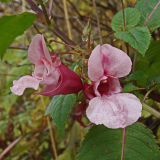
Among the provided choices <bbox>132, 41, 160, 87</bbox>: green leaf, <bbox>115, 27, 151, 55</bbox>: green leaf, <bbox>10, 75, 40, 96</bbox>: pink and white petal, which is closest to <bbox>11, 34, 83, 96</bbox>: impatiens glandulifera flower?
<bbox>10, 75, 40, 96</bbox>: pink and white petal

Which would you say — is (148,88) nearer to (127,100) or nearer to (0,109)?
(127,100)

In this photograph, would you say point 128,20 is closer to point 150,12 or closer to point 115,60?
point 150,12

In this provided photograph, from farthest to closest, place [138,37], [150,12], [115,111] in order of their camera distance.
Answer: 1. [150,12]
2. [138,37]
3. [115,111]

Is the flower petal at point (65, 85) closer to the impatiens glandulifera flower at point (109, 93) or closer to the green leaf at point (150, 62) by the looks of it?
the impatiens glandulifera flower at point (109, 93)

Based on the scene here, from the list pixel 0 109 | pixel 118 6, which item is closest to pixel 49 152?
pixel 0 109

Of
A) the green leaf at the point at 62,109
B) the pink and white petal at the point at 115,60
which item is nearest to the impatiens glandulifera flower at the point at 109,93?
the pink and white petal at the point at 115,60

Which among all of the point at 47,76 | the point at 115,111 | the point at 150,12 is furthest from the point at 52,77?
the point at 150,12
